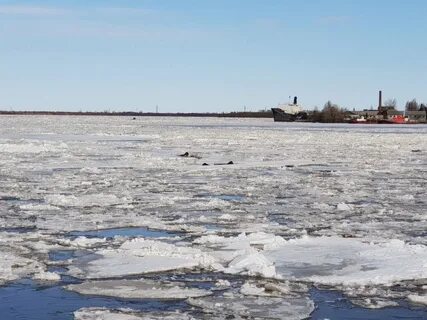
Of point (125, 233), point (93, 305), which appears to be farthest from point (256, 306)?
point (125, 233)

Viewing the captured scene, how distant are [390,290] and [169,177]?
11130 mm

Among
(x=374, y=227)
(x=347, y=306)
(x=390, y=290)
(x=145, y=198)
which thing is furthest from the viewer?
(x=145, y=198)

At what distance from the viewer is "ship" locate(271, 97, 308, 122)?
391 ft

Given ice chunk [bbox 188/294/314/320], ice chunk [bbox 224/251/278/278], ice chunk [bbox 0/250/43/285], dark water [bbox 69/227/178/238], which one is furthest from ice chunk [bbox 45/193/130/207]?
ice chunk [bbox 188/294/314/320]

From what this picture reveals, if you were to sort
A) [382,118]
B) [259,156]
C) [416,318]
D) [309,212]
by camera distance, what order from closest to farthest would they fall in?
[416,318] < [309,212] < [259,156] < [382,118]

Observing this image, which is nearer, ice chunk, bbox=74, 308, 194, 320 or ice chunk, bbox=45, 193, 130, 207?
ice chunk, bbox=74, 308, 194, 320

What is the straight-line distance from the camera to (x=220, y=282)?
625 cm

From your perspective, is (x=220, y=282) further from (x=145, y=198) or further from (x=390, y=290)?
(x=145, y=198)

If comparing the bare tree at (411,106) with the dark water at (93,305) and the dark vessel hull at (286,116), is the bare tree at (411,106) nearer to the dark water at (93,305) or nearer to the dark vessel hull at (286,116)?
the dark vessel hull at (286,116)

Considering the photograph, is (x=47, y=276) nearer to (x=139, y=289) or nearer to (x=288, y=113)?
(x=139, y=289)

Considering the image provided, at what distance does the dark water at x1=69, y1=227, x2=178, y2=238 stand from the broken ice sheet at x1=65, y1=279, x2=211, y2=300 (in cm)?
245

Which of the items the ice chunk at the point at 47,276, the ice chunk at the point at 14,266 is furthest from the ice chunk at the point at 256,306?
the ice chunk at the point at 14,266

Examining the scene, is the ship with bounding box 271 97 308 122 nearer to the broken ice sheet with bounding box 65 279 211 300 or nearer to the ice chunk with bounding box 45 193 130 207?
the ice chunk with bounding box 45 193 130 207

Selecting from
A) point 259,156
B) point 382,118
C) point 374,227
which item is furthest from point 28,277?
point 382,118
